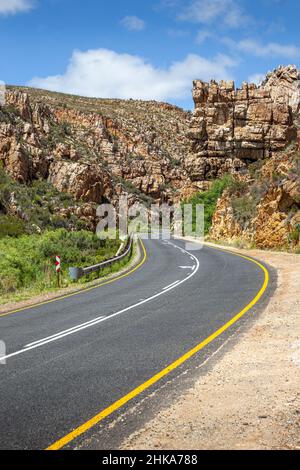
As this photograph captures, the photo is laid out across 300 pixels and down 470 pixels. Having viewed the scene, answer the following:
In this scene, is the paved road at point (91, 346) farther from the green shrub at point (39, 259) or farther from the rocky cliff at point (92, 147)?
the rocky cliff at point (92, 147)

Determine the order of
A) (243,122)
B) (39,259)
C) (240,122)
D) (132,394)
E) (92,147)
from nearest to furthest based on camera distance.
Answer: (132,394) < (39,259) < (243,122) < (240,122) < (92,147)

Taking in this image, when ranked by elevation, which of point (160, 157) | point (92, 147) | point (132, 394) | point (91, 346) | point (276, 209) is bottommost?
point (91, 346)

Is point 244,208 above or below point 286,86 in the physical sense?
below

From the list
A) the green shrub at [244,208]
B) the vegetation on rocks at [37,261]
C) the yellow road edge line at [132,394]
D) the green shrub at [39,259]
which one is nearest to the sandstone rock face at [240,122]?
the green shrub at [244,208]

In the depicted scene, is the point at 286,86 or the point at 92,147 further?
the point at 92,147

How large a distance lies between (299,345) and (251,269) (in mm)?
12549

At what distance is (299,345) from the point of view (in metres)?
7.11

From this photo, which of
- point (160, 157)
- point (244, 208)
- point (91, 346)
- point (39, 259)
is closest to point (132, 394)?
point (91, 346)

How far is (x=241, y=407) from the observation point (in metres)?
4.76

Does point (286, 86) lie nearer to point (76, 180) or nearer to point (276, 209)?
point (76, 180)

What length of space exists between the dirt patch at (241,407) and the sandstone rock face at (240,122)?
7120cm

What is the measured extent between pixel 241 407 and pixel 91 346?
3.61 m

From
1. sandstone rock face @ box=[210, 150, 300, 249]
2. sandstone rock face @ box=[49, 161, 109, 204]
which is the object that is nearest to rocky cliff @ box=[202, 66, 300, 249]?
sandstone rock face @ box=[49, 161, 109, 204]

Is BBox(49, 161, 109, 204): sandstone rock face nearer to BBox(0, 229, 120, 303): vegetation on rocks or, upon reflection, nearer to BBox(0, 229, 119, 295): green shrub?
BBox(0, 229, 119, 295): green shrub
